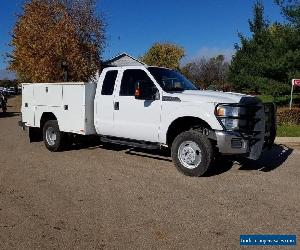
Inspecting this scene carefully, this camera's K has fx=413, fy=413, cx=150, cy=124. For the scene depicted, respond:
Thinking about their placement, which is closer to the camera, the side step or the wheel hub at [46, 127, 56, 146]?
the side step

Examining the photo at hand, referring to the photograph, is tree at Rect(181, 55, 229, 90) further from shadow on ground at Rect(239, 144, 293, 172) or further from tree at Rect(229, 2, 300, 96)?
shadow on ground at Rect(239, 144, 293, 172)

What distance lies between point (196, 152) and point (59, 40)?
22.6 m

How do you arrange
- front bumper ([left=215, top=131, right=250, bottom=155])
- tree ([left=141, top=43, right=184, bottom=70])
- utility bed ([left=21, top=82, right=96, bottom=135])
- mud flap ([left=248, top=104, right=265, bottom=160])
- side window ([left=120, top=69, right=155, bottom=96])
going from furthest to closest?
tree ([left=141, top=43, right=184, bottom=70]), utility bed ([left=21, top=82, right=96, bottom=135]), side window ([left=120, top=69, right=155, bottom=96]), mud flap ([left=248, top=104, right=265, bottom=160]), front bumper ([left=215, top=131, right=250, bottom=155])

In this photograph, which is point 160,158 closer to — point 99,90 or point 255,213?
point 99,90

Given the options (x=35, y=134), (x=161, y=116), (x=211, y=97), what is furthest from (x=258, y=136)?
(x=35, y=134)

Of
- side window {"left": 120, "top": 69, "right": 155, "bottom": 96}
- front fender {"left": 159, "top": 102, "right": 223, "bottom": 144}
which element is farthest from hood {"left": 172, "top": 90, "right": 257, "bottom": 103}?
side window {"left": 120, "top": 69, "right": 155, "bottom": 96}

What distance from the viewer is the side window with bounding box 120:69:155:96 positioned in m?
9.02

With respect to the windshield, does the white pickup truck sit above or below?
below

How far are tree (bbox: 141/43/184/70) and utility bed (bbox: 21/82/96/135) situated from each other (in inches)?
2887

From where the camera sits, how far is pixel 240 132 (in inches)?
302

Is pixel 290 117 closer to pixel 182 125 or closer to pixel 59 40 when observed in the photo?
pixel 182 125

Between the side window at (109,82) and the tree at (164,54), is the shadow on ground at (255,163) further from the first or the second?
the tree at (164,54)

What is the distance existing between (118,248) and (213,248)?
3.46 feet

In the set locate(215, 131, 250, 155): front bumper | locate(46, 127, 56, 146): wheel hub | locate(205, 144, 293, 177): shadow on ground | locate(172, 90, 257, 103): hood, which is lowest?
locate(205, 144, 293, 177): shadow on ground
